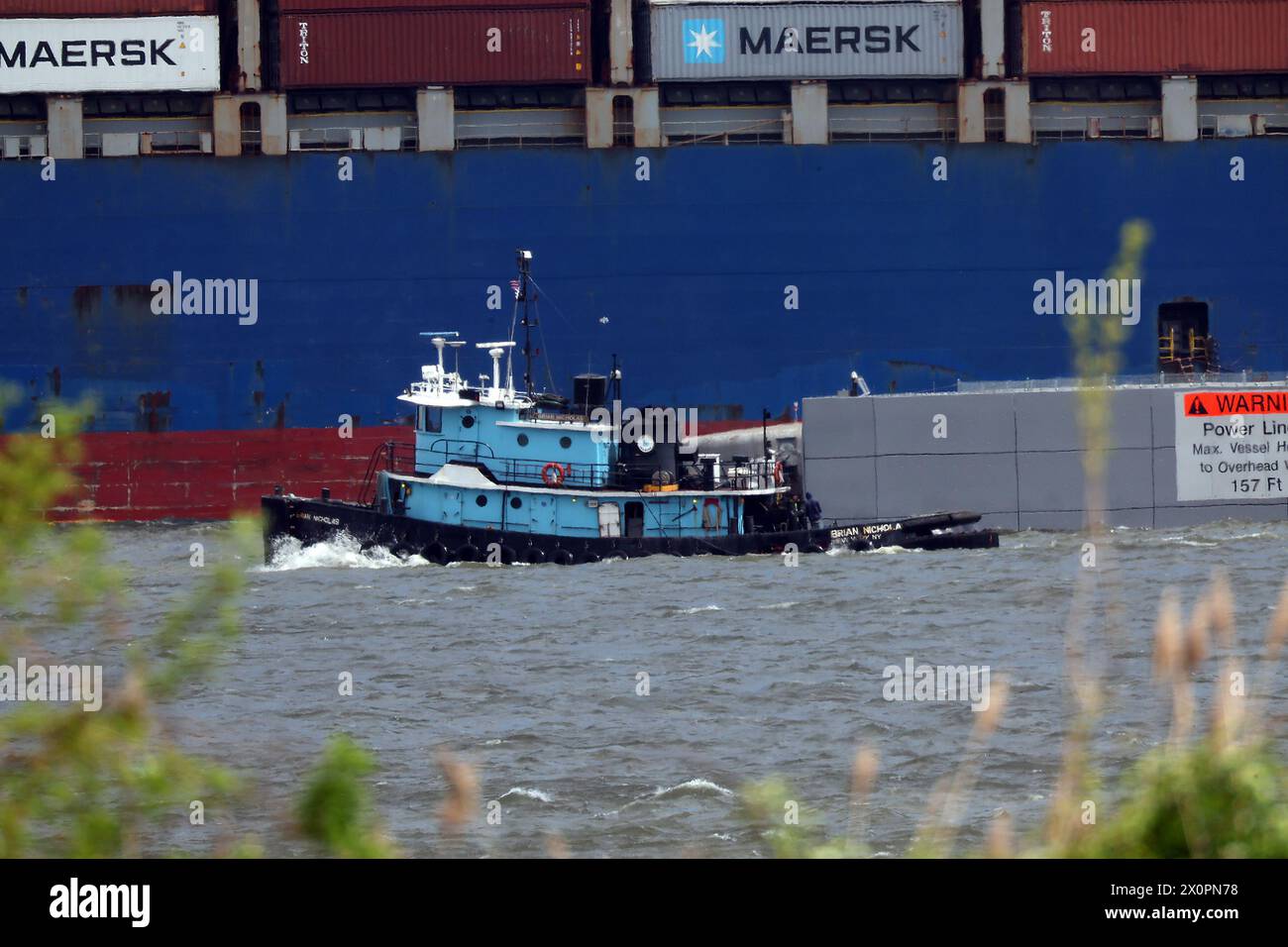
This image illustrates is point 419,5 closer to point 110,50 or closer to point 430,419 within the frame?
point 110,50

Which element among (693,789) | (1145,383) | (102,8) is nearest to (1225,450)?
(1145,383)

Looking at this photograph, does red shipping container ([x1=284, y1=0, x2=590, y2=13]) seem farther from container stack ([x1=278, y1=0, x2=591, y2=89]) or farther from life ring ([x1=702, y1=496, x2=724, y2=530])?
life ring ([x1=702, y1=496, x2=724, y2=530])

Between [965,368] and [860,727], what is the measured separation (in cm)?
2753

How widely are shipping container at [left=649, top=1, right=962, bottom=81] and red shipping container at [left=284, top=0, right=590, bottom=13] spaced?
8.03ft

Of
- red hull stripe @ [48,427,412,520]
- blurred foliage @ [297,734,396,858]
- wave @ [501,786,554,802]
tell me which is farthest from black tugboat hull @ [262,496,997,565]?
blurred foliage @ [297,734,396,858]

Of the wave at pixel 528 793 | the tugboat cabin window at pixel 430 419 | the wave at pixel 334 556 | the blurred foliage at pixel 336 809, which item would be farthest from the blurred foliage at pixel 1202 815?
the tugboat cabin window at pixel 430 419

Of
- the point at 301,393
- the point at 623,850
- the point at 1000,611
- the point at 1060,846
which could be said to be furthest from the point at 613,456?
the point at 1060,846

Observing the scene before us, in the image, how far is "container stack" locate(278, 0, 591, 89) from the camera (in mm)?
43188

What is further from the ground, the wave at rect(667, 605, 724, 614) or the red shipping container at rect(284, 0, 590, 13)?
the red shipping container at rect(284, 0, 590, 13)

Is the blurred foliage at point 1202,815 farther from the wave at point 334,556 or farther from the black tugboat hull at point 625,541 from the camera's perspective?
the wave at point 334,556

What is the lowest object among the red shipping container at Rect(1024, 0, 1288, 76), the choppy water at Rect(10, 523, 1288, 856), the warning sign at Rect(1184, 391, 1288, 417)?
the choppy water at Rect(10, 523, 1288, 856)

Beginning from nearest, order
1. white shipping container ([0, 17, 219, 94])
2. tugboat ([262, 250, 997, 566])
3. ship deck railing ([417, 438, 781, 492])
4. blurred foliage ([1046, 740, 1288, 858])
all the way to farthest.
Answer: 1. blurred foliage ([1046, 740, 1288, 858])
2. tugboat ([262, 250, 997, 566])
3. ship deck railing ([417, 438, 781, 492])
4. white shipping container ([0, 17, 219, 94])

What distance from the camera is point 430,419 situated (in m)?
32.4

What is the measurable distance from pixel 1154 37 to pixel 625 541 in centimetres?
2136
